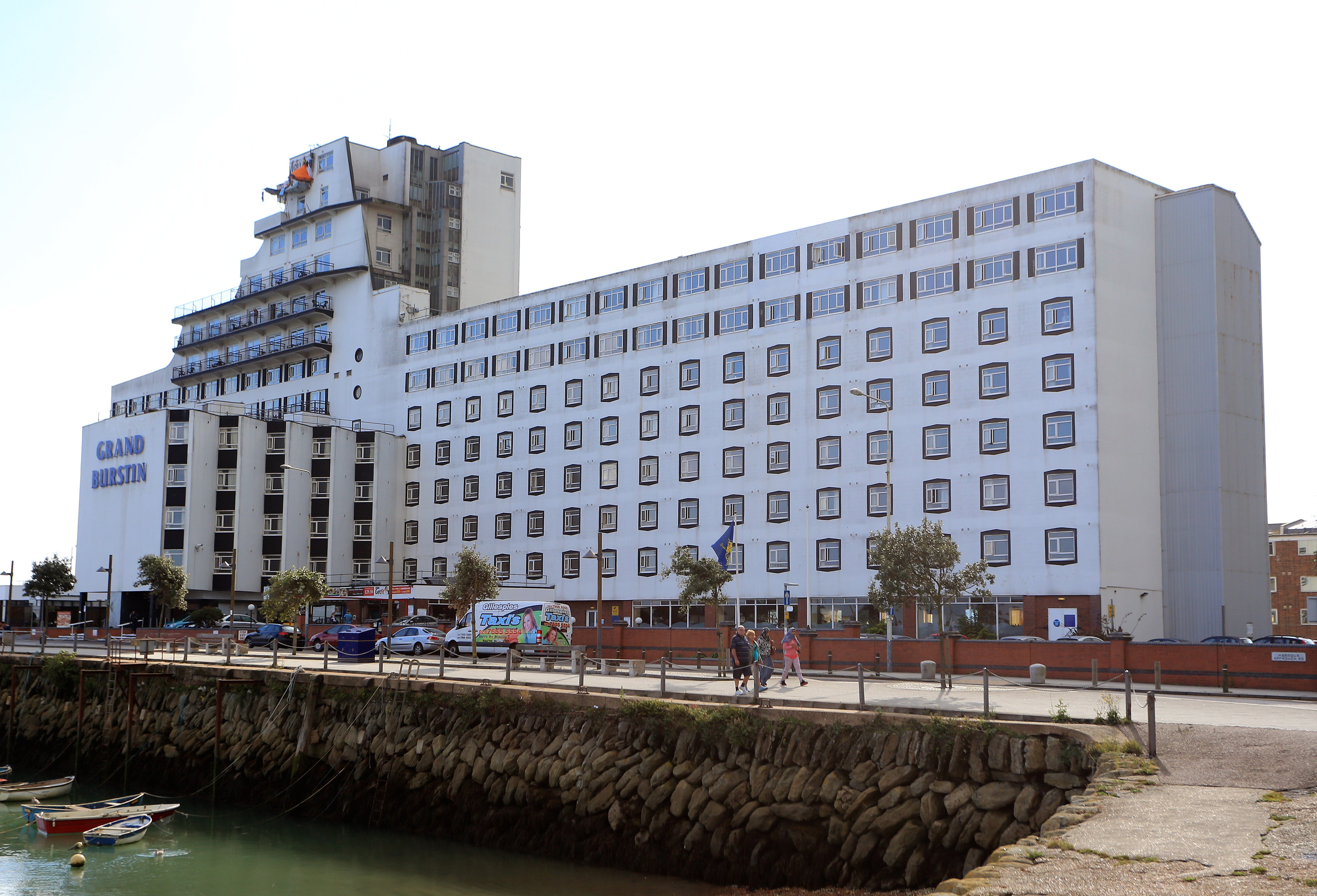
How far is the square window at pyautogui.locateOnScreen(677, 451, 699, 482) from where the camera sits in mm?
→ 75875

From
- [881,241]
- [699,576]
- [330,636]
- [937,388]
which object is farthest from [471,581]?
[881,241]

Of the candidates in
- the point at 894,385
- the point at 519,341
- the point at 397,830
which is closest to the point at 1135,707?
the point at 397,830

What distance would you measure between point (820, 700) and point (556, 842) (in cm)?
627

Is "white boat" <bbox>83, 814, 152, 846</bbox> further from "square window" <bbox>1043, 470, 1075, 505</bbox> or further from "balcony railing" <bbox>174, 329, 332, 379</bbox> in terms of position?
"balcony railing" <bbox>174, 329, 332, 379</bbox>

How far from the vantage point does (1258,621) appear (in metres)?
62.9

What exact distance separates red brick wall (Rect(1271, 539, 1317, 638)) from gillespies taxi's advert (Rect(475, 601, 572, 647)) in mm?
70315

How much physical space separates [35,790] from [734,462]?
46405mm

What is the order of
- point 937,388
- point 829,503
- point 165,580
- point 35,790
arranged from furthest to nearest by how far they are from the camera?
point 165,580 → point 829,503 → point 937,388 → point 35,790

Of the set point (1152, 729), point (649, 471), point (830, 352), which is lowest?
point (1152, 729)

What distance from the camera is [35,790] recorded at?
34.6m

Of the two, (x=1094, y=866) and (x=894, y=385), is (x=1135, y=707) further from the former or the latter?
(x=894, y=385)

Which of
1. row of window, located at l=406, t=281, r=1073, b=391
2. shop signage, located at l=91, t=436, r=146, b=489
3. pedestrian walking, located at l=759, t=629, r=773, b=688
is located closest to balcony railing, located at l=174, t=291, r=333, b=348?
row of window, located at l=406, t=281, r=1073, b=391

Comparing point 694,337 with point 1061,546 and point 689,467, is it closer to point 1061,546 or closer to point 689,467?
point 689,467

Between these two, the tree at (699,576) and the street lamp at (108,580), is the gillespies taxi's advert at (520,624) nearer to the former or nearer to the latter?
the tree at (699,576)
